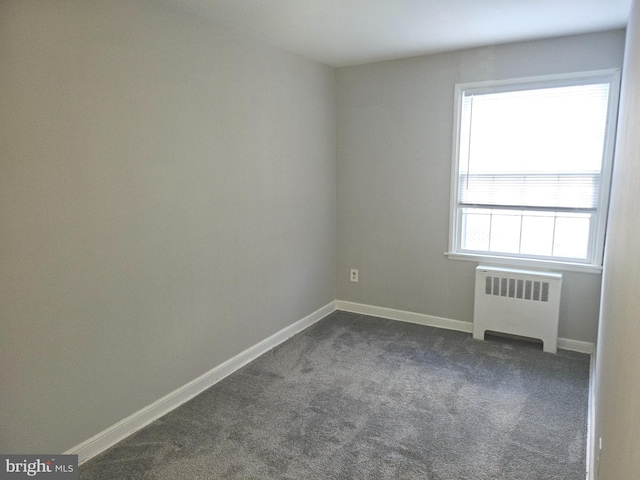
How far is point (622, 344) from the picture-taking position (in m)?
1.25

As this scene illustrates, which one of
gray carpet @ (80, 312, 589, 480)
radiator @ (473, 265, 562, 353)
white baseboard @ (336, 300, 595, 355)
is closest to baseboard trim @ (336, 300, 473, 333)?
white baseboard @ (336, 300, 595, 355)

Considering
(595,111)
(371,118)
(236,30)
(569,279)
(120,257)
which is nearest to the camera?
(120,257)

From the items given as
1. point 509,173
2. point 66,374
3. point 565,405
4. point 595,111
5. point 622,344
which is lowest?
point 565,405

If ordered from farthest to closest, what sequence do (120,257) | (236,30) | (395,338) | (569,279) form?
(395,338) → (569,279) → (236,30) → (120,257)

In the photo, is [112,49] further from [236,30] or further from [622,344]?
[622,344]

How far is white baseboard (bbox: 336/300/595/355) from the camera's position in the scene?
3246mm

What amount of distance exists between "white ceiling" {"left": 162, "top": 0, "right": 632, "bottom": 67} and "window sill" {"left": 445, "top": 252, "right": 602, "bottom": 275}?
165 cm

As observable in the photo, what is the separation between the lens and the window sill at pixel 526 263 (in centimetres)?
315

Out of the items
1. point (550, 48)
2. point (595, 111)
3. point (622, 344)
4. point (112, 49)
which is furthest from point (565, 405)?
point (112, 49)

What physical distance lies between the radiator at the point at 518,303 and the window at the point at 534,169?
0.18m

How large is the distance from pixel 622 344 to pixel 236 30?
8.86 feet

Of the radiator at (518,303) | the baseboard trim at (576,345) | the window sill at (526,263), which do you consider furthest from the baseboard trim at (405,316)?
the baseboard trim at (576,345)

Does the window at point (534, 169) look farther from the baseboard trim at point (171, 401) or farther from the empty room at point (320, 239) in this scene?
the baseboard trim at point (171, 401)

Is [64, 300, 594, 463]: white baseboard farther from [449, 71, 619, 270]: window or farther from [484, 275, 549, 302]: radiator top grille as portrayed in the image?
[449, 71, 619, 270]: window
